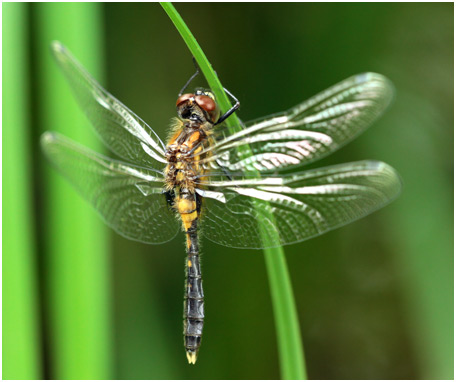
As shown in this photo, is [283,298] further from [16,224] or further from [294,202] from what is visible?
[16,224]

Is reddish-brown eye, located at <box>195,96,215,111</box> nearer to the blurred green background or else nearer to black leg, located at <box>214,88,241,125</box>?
black leg, located at <box>214,88,241,125</box>

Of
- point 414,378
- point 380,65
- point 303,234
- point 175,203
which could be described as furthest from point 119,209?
point 414,378

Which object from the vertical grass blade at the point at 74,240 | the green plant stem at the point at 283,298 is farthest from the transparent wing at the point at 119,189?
the green plant stem at the point at 283,298

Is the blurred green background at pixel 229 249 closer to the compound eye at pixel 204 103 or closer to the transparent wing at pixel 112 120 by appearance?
the transparent wing at pixel 112 120

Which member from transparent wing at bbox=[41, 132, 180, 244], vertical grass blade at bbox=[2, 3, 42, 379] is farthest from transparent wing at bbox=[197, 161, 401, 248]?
vertical grass blade at bbox=[2, 3, 42, 379]

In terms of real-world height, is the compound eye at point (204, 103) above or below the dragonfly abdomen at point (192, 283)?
above

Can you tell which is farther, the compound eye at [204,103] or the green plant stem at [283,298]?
the compound eye at [204,103]

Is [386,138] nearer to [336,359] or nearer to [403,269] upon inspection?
[403,269]
